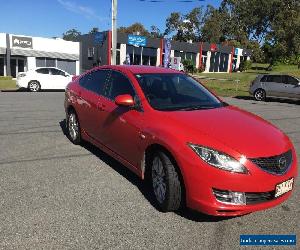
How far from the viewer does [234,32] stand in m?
79.4

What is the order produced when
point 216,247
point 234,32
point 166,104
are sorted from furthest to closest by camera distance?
point 234,32, point 166,104, point 216,247

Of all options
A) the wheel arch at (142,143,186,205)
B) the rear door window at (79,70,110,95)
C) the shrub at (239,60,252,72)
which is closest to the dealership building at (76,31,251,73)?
the shrub at (239,60,252,72)

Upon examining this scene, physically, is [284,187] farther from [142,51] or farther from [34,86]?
[142,51]

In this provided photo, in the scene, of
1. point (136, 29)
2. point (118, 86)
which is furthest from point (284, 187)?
point (136, 29)

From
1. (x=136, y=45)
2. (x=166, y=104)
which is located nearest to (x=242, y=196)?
(x=166, y=104)

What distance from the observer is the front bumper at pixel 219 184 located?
355cm

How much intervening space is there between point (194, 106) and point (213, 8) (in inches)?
3350

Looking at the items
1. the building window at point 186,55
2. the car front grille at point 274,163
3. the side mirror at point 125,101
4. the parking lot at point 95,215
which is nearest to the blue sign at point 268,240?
the parking lot at point 95,215

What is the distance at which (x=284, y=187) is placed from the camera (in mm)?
3848

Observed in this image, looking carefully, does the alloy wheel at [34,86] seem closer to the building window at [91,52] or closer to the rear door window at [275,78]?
the rear door window at [275,78]

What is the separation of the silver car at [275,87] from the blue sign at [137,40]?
90.8 feet

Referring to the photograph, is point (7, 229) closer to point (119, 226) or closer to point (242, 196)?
point (119, 226)

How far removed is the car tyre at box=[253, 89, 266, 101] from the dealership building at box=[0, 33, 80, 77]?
2301 cm

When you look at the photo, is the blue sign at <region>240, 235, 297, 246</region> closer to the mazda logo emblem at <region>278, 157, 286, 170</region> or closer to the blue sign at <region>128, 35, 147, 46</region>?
the mazda logo emblem at <region>278, 157, 286, 170</region>
